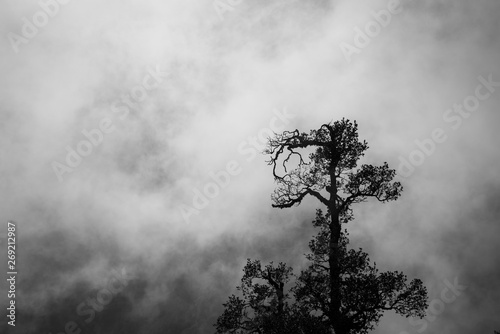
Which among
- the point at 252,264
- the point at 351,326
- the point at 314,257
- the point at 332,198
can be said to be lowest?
the point at 351,326

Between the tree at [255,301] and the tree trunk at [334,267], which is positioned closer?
the tree trunk at [334,267]

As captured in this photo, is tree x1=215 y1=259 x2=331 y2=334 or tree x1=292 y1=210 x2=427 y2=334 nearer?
tree x1=292 y1=210 x2=427 y2=334

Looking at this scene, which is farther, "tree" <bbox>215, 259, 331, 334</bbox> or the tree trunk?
"tree" <bbox>215, 259, 331, 334</bbox>

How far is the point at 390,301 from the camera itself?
652 inches

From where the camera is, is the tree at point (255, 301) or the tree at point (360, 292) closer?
the tree at point (360, 292)

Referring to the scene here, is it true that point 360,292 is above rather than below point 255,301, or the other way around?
below

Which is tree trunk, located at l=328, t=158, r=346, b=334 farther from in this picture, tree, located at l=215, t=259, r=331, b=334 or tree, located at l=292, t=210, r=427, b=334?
tree, located at l=215, t=259, r=331, b=334

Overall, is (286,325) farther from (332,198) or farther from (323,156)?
(323,156)

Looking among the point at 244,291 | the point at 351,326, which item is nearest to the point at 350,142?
the point at 351,326

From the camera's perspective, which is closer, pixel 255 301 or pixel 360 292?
pixel 360 292

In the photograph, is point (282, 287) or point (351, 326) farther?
point (282, 287)

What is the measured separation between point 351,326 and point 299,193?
8.09 m

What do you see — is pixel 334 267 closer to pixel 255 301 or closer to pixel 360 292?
pixel 360 292

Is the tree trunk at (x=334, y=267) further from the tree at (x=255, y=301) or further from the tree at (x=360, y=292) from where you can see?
the tree at (x=255, y=301)
